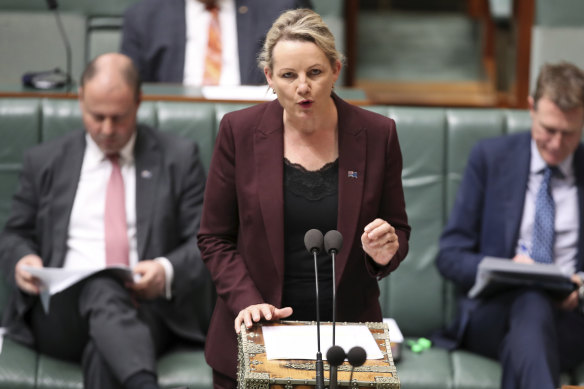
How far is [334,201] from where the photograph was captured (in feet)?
5.00

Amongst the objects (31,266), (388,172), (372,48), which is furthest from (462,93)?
(388,172)

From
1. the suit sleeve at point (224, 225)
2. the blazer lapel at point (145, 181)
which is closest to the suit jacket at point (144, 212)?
the blazer lapel at point (145, 181)

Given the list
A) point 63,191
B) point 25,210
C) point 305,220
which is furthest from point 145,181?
point 305,220

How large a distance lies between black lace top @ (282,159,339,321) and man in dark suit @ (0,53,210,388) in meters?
0.80

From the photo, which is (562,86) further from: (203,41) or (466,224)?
(203,41)

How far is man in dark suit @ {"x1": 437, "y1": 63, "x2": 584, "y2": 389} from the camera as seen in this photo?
92.8 inches

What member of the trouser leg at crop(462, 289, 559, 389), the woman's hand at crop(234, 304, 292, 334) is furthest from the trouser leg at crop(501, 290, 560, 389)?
the woman's hand at crop(234, 304, 292, 334)

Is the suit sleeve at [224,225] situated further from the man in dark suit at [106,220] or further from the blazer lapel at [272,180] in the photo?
the man in dark suit at [106,220]

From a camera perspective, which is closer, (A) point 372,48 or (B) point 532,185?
(B) point 532,185

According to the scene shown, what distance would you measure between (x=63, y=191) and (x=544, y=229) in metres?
1.26

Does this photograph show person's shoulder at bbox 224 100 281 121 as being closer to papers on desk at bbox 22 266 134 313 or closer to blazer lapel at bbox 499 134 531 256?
papers on desk at bbox 22 266 134 313

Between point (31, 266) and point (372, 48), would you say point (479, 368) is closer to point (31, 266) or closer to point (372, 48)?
point (31, 266)

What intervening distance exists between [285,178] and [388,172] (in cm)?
17

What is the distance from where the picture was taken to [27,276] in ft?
7.55
